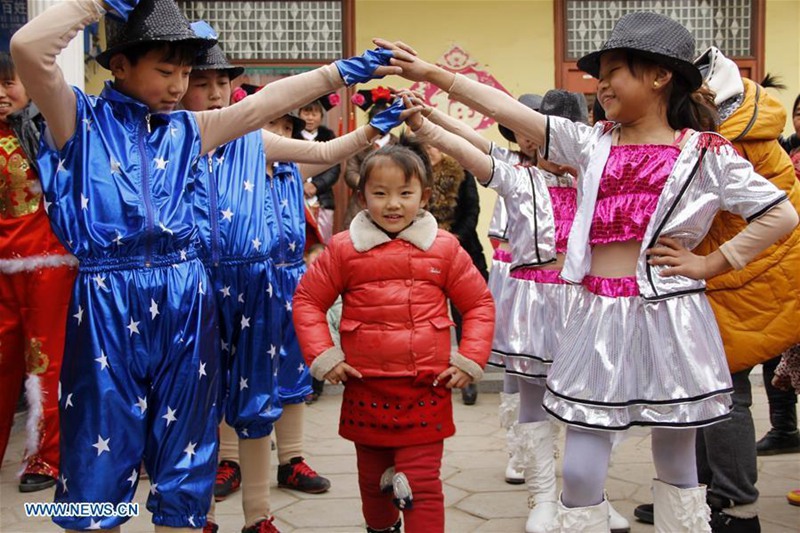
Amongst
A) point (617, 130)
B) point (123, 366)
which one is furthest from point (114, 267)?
point (617, 130)

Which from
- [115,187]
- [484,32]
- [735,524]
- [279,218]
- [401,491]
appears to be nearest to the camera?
[115,187]

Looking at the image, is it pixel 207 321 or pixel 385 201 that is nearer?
pixel 207 321

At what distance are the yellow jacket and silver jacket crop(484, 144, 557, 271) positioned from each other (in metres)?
0.73

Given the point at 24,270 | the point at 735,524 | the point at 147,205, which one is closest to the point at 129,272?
the point at 147,205

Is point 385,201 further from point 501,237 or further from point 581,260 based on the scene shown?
point 501,237

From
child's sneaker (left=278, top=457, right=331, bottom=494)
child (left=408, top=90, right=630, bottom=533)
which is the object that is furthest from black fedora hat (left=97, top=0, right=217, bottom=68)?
child's sneaker (left=278, top=457, right=331, bottom=494)

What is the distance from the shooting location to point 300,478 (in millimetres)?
4602

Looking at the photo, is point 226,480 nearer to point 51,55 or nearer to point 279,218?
point 279,218

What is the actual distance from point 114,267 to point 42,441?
245 cm

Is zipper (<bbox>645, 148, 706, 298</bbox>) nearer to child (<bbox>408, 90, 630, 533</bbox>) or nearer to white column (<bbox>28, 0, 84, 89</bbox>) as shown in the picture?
child (<bbox>408, 90, 630, 533</bbox>)

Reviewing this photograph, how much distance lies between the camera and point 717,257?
298 cm

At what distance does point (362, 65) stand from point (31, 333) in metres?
2.45

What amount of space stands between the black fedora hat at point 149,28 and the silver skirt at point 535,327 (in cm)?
197

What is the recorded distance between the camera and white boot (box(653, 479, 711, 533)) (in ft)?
9.89
